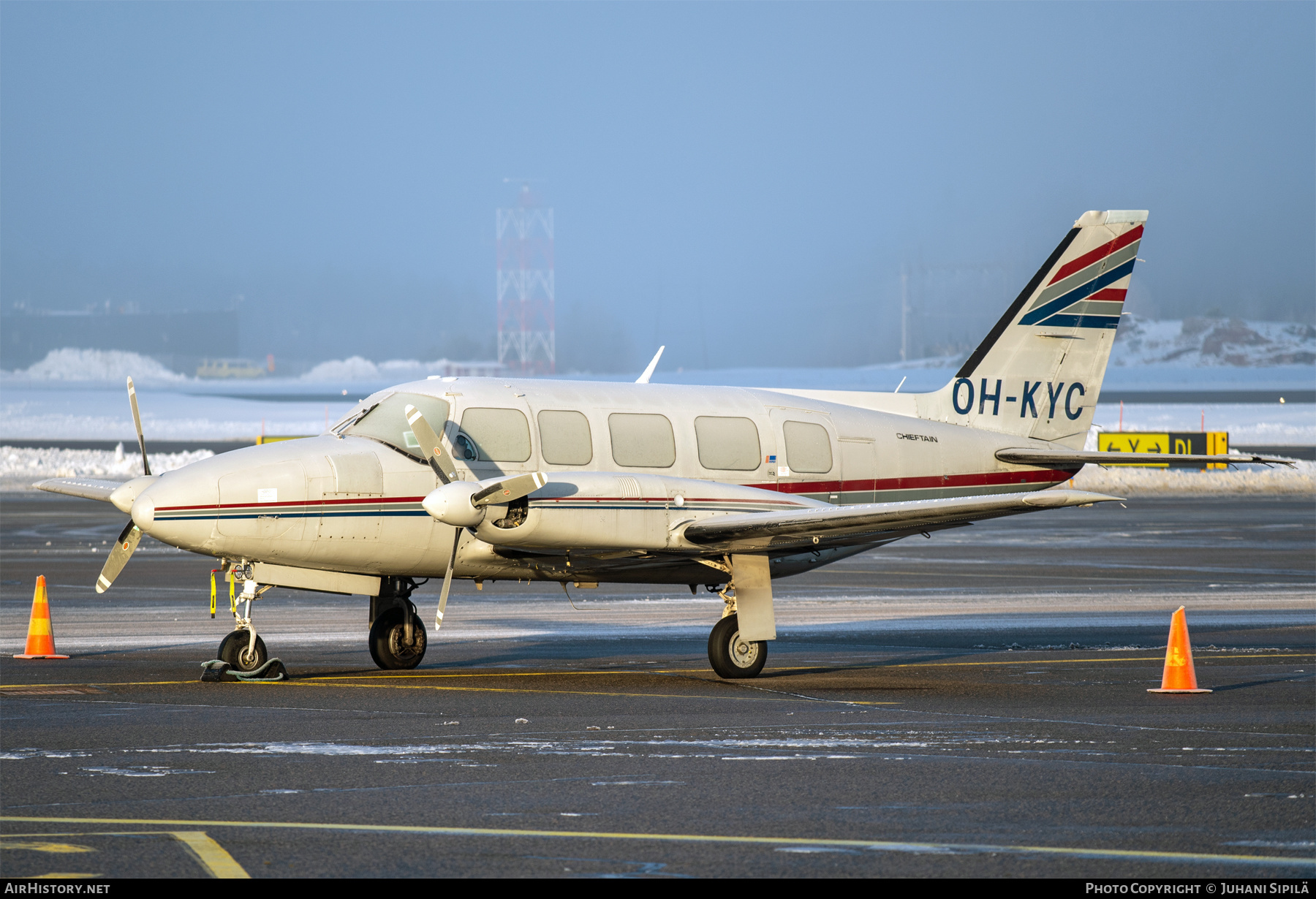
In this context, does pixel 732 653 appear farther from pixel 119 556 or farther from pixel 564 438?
pixel 119 556

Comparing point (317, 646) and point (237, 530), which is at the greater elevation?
point (237, 530)

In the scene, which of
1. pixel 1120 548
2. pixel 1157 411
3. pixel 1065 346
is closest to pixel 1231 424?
pixel 1157 411

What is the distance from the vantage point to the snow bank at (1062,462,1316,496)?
141 ft

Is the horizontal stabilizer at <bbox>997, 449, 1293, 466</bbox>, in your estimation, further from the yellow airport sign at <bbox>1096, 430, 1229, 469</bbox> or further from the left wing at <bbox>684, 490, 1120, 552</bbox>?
the yellow airport sign at <bbox>1096, 430, 1229, 469</bbox>

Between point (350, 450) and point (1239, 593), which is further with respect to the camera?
point (1239, 593)

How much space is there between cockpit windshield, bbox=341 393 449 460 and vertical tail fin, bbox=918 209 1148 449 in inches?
234

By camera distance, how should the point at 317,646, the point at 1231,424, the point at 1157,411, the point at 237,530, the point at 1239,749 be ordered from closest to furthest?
the point at 1239,749 → the point at 237,530 → the point at 317,646 → the point at 1231,424 → the point at 1157,411

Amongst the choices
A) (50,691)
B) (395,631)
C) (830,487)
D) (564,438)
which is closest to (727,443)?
(830,487)

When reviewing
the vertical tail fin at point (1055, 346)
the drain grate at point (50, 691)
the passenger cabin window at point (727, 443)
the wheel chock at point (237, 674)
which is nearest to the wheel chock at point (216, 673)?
the wheel chock at point (237, 674)

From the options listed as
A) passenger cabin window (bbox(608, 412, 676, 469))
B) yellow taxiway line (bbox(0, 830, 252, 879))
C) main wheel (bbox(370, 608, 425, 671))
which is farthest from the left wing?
yellow taxiway line (bbox(0, 830, 252, 879))

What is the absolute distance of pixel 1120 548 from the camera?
1123 inches

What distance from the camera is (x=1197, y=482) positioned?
44562 mm

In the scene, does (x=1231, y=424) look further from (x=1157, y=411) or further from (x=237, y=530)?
(x=237, y=530)

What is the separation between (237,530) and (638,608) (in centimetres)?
874
